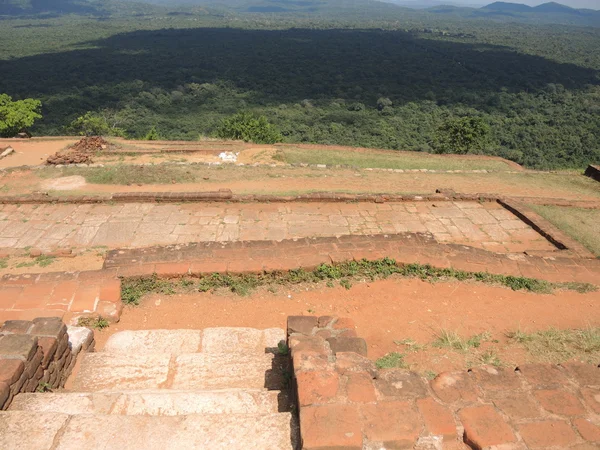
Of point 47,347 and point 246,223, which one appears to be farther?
point 246,223

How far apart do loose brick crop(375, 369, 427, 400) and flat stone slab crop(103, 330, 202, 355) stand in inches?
90.2

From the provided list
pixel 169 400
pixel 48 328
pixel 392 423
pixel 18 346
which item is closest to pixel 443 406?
pixel 392 423

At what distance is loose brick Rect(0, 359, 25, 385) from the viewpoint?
2.95 metres

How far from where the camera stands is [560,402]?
2680 millimetres

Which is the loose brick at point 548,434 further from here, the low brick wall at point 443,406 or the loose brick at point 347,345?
the loose brick at point 347,345

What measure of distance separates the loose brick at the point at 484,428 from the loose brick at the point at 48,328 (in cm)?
338

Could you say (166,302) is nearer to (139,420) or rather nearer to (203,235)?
(203,235)

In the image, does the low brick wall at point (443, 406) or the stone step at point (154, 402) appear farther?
the stone step at point (154, 402)

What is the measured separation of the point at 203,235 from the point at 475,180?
8253mm

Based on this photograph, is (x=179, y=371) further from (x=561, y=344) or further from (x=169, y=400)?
(x=561, y=344)

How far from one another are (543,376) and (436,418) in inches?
39.8

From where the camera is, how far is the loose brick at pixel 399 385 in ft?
8.56

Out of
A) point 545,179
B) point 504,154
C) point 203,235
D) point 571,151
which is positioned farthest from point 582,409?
point 571,151

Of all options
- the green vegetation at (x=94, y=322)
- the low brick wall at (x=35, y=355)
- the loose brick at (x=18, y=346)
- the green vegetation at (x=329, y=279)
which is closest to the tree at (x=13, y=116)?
the green vegetation at (x=329, y=279)
